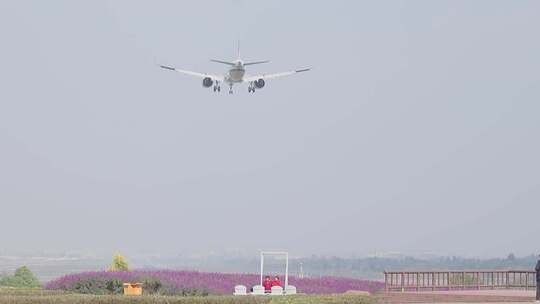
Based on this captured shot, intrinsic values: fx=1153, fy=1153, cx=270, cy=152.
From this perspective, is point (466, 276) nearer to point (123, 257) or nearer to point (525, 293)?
point (525, 293)

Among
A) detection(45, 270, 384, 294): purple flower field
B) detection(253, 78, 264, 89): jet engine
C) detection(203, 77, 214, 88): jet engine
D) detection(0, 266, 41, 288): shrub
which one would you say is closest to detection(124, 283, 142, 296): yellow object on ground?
detection(45, 270, 384, 294): purple flower field

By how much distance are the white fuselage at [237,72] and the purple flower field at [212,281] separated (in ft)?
53.6

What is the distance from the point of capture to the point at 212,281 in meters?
39.3

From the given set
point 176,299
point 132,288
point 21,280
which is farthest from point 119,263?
point 176,299

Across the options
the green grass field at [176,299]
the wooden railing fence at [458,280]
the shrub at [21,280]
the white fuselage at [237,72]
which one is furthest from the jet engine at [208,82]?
the green grass field at [176,299]

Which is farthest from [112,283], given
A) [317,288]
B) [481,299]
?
[481,299]

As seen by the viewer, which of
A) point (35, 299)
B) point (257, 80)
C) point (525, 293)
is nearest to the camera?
point (35, 299)

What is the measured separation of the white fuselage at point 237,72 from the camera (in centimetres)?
5819

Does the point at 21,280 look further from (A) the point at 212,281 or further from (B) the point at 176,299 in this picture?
(B) the point at 176,299

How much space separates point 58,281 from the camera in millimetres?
38156

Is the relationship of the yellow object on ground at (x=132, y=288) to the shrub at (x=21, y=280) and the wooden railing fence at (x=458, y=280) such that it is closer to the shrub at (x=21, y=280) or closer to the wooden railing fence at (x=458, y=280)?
the wooden railing fence at (x=458, y=280)

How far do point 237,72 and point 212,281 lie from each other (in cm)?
2068

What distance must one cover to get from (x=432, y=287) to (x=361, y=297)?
16355 mm

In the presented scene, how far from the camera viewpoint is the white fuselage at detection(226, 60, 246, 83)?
58.2m
